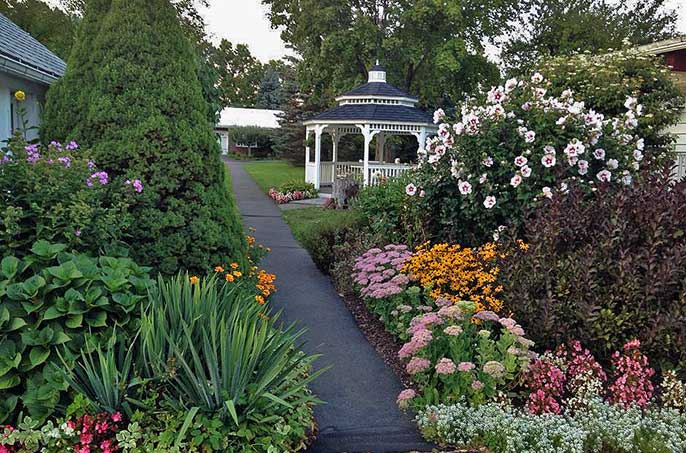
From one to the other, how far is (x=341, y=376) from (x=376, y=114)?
555 inches

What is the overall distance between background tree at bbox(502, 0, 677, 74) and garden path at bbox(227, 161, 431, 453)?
74.2 feet

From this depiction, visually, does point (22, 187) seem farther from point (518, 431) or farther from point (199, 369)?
point (518, 431)

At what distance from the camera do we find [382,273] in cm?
570

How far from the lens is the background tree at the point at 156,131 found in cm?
488

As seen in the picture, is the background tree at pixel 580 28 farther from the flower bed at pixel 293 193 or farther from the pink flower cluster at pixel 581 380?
the pink flower cluster at pixel 581 380

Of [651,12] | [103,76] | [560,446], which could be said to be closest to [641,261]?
[560,446]

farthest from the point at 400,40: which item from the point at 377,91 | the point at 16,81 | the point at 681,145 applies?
the point at 16,81

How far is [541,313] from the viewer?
437 centimetres

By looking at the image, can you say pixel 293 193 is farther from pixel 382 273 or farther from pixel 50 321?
pixel 50 321

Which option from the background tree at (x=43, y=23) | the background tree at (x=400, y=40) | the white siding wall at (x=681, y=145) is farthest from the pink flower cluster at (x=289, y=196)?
the background tree at (x=43, y=23)

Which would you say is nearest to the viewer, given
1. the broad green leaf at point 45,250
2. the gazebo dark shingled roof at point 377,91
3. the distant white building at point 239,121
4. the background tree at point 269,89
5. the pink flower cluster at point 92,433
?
the pink flower cluster at point 92,433

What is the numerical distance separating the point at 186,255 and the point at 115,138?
1.20 metres

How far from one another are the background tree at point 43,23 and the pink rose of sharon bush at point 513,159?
19.3 m

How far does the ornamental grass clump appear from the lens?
5070 mm
